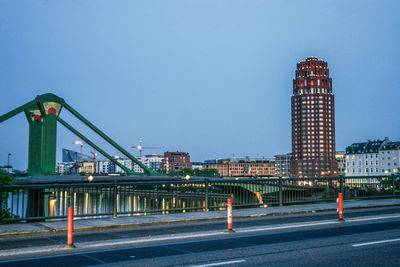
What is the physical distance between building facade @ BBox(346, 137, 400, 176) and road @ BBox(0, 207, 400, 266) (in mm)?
160526

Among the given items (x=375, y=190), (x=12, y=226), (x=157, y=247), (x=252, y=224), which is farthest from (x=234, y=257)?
(x=375, y=190)

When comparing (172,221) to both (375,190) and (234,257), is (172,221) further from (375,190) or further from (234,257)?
(375,190)

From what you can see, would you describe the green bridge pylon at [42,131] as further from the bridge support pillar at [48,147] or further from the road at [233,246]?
the road at [233,246]

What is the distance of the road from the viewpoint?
28.5ft

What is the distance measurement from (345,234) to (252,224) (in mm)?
3381

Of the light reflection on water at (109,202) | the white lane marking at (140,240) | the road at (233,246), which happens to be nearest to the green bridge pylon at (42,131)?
the light reflection on water at (109,202)

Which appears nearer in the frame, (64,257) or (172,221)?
(64,257)

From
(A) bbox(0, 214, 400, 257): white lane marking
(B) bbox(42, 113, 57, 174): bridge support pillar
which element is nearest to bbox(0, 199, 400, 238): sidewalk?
(A) bbox(0, 214, 400, 257): white lane marking

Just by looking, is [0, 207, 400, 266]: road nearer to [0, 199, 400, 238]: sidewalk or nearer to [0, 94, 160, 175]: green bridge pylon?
[0, 199, 400, 238]: sidewalk

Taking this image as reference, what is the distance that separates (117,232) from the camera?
42.5 ft

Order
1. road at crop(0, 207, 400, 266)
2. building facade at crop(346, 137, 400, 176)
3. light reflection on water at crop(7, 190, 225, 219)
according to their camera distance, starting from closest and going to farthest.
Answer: road at crop(0, 207, 400, 266) < light reflection on water at crop(7, 190, 225, 219) < building facade at crop(346, 137, 400, 176)

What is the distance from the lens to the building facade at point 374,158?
164250 millimetres

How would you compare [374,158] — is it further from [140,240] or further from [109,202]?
[140,240]

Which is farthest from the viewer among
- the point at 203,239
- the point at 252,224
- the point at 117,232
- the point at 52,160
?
the point at 52,160
